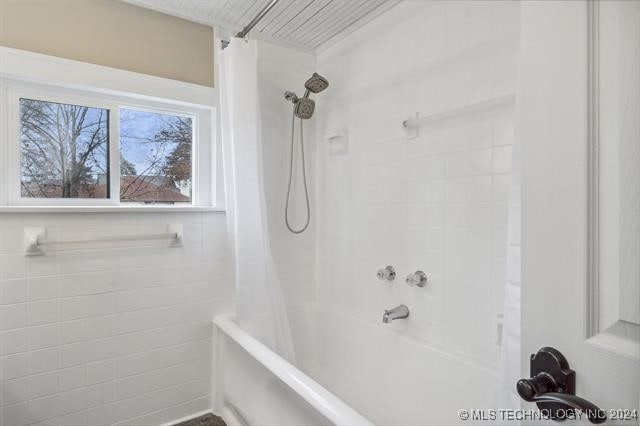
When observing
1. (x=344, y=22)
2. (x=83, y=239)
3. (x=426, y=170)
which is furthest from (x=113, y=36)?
(x=426, y=170)

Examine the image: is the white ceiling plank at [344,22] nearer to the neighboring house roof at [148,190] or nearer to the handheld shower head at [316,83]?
the handheld shower head at [316,83]

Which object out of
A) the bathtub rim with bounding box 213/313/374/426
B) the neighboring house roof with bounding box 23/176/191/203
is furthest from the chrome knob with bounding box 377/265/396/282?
the neighboring house roof with bounding box 23/176/191/203

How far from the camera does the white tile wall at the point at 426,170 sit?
1422mm

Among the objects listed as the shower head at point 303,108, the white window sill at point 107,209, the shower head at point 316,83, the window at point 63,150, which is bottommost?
the white window sill at point 107,209

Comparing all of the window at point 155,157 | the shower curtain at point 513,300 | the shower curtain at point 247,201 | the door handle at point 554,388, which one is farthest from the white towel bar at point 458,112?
the window at point 155,157

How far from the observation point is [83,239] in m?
1.63

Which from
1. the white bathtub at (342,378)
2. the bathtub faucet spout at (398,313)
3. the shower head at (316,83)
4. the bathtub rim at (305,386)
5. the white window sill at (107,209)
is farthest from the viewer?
the shower head at (316,83)

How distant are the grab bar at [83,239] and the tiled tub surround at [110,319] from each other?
3 centimetres

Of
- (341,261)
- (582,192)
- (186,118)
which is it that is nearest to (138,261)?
(186,118)

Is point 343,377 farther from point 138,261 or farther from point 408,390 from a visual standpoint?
point 138,261

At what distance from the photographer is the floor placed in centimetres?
193

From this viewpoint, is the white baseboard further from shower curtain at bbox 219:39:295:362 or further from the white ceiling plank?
the white ceiling plank

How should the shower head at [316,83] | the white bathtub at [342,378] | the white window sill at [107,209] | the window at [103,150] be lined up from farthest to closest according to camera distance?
1. the shower head at [316,83]
2. the window at [103,150]
3. the white window sill at [107,209]
4. the white bathtub at [342,378]

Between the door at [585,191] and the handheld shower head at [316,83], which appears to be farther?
the handheld shower head at [316,83]
